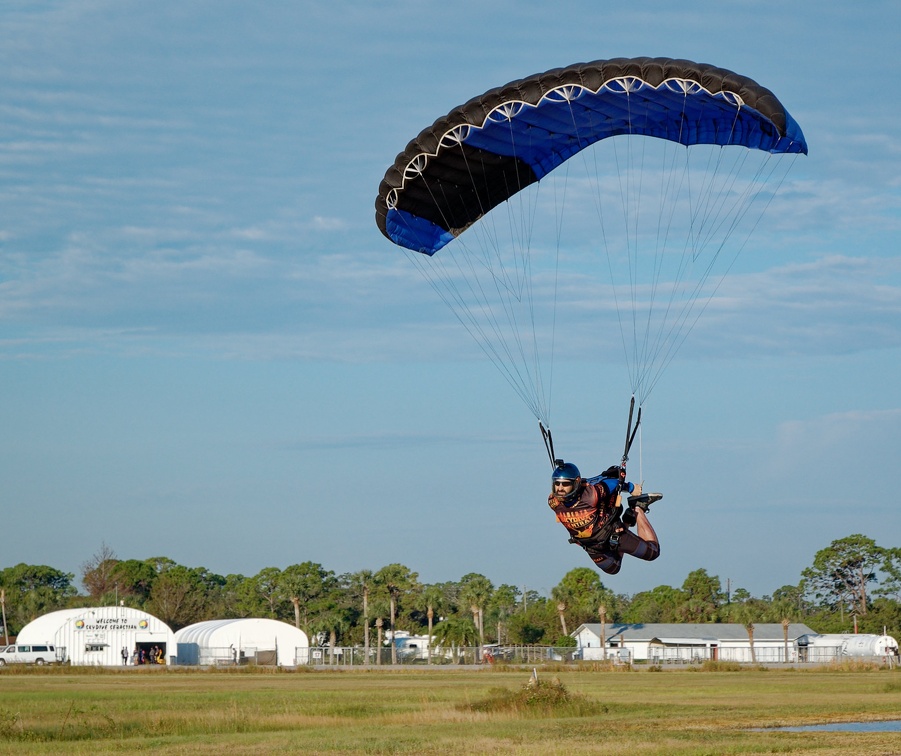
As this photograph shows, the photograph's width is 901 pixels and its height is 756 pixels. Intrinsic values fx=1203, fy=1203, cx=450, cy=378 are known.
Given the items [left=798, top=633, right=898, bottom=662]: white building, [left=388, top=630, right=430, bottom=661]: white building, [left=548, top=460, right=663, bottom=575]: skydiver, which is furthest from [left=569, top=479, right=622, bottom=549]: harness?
[left=798, top=633, right=898, bottom=662]: white building

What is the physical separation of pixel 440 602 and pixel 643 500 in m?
74.6

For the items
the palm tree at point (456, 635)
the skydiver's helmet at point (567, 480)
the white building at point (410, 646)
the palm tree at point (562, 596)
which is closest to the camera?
the skydiver's helmet at point (567, 480)

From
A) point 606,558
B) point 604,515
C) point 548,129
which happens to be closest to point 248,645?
point 548,129

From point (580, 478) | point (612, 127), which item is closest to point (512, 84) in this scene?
point (612, 127)

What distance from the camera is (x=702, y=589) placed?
4449 inches

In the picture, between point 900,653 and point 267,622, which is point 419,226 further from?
point 900,653

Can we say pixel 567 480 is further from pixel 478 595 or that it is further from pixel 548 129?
pixel 478 595

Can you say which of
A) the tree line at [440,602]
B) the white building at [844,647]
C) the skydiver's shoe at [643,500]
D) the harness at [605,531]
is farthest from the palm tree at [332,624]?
the skydiver's shoe at [643,500]

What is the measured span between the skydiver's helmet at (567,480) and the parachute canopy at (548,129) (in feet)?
18.0

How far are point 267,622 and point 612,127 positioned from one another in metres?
58.1

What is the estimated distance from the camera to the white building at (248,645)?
71562 millimetres

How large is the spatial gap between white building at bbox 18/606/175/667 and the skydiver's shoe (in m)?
57.9

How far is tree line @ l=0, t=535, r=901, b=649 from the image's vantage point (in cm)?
8675

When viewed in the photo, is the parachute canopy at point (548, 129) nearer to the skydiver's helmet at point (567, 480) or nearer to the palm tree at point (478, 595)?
the skydiver's helmet at point (567, 480)
